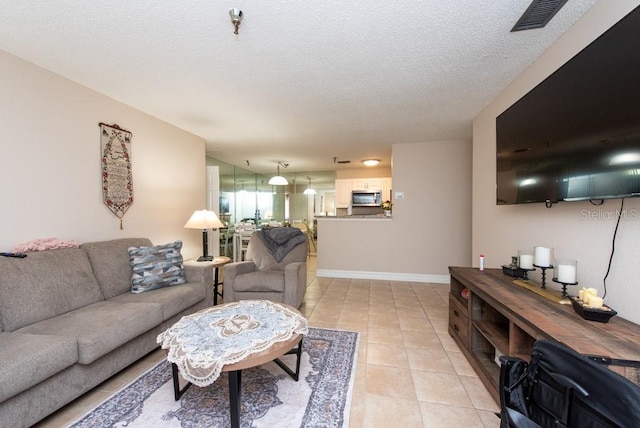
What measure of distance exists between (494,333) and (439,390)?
54cm

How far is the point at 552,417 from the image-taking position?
0.88m

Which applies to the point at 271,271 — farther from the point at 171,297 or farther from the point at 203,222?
the point at 171,297

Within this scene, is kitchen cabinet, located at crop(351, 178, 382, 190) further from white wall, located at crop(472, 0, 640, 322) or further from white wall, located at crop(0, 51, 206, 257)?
white wall, located at crop(0, 51, 206, 257)

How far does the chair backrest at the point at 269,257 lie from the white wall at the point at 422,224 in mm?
1681

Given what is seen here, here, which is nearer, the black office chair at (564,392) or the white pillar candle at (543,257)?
the black office chair at (564,392)

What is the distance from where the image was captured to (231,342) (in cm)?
145

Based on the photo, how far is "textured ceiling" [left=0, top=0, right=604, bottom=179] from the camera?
1.55 m

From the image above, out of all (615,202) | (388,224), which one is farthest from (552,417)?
(388,224)

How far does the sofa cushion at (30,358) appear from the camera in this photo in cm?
126

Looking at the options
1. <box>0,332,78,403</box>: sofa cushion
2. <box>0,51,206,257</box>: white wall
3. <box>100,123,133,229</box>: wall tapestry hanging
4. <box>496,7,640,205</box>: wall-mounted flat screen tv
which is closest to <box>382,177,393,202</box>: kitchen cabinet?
<box>496,7,640,205</box>: wall-mounted flat screen tv

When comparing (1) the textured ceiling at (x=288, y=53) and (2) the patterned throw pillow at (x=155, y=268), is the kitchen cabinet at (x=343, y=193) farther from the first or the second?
(2) the patterned throw pillow at (x=155, y=268)

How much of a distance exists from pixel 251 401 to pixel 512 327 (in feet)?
5.33

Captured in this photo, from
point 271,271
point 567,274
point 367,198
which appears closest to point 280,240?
point 271,271

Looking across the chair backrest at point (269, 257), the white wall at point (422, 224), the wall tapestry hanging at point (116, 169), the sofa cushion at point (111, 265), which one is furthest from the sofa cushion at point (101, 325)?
the white wall at point (422, 224)
